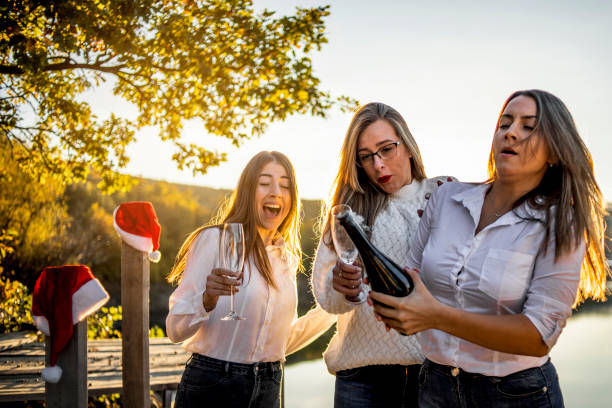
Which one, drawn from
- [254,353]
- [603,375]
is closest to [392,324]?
[254,353]

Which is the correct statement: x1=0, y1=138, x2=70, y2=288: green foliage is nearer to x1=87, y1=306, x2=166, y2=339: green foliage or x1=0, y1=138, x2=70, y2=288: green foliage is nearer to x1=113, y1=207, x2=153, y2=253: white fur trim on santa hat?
x1=87, y1=306, x2=166, y2=339: green foliage

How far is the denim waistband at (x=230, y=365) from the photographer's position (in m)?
2.37

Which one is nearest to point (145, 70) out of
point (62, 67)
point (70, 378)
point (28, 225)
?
point (62, 67)

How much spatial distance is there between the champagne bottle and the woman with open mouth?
0.69 meters

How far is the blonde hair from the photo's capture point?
217cm

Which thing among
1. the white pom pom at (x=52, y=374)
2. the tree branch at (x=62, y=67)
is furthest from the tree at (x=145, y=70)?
the white pom pom at (x=52, y=374)

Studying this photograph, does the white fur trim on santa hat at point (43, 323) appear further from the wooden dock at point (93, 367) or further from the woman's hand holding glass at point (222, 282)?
the wooden dock at point (93, 367)

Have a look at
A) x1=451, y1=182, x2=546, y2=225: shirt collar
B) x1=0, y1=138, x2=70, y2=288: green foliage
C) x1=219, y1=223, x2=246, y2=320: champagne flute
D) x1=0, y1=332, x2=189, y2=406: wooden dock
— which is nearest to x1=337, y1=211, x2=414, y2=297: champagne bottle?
x1=451, y1=182, x2=546, y2=225: shirt collar

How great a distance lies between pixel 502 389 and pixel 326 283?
75cm

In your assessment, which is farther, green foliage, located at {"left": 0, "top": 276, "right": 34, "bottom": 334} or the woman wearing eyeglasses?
green foliage, located at {"left": 0, "top": 276, "right": 34, "bottom": 334}

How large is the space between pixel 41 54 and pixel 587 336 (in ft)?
24.1

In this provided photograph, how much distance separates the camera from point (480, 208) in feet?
5.66

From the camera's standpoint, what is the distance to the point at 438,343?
1691 mm

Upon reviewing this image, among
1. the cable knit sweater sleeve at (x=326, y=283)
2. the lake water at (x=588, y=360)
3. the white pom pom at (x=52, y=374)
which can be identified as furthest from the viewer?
the lake water at (x=588, y=360)
